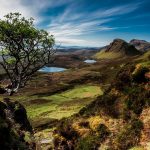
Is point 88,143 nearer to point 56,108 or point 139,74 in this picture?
point 139,74

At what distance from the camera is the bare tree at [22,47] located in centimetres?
4222

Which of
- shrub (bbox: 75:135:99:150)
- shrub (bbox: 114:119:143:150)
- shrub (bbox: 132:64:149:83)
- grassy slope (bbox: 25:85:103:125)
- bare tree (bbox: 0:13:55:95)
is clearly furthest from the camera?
grassy slope (bbox: 25:85:103:125)

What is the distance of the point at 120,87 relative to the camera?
101 feet

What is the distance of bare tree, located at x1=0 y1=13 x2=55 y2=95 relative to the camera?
139ft

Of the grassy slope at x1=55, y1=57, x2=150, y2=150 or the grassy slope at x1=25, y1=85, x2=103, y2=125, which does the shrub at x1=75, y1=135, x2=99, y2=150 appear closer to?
the grassy slope at x1=55, y1=57, x2=150, y2=150

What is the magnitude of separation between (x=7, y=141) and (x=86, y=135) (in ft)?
23.1

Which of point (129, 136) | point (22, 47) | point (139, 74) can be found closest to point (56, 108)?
point (22, 47)

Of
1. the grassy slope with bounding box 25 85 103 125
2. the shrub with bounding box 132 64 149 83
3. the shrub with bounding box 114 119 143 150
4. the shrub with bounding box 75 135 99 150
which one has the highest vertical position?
the shrub with bounding box 132 64 149 83

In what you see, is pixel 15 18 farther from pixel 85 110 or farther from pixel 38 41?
pixel 85 110

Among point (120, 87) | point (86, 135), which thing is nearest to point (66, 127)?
point (86, 135)

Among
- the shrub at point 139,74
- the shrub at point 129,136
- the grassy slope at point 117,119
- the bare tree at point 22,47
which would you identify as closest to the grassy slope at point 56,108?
the bare tree at point 22,47

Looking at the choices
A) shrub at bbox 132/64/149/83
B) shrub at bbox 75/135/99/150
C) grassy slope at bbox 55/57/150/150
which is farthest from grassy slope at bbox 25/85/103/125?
shrub at bbox 75/135/99/150

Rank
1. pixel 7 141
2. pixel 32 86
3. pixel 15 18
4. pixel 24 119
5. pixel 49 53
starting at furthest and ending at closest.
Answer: pixel 32 86, pixel 49 53, pixel 15 18, pixel 24 119, pixel 7 141

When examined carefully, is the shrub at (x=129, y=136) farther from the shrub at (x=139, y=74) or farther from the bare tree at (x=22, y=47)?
the bare tree at (x=22, y=47)
